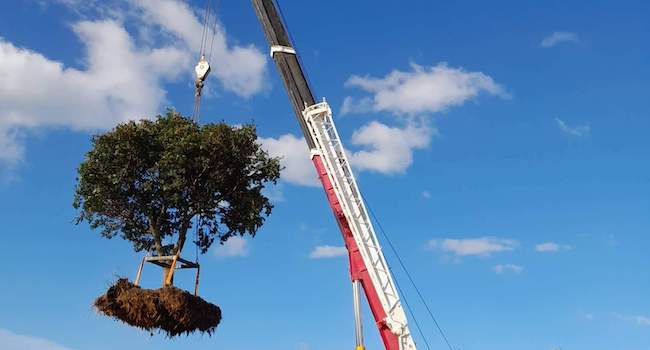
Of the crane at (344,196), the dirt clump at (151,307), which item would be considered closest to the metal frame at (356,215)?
the crane at (344,196)

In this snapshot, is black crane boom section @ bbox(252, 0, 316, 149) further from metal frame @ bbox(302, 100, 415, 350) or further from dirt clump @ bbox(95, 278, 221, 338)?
dirt clump @ bbox(95, 278, 221, 338)

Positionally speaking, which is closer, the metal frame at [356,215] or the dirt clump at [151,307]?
the dirt clump at [151,307]

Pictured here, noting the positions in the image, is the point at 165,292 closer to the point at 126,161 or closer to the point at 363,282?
the point at 126,161

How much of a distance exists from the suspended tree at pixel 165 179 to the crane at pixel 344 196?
9.45ft

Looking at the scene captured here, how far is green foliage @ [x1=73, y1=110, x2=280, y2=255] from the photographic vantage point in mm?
29812

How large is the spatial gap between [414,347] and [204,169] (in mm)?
11310

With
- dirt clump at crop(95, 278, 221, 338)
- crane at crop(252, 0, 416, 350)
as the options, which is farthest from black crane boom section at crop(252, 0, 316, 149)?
dirt clump at crop(95, 278, 221, 338)

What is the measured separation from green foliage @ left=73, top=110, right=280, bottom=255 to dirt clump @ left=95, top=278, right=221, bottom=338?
9.08 feet

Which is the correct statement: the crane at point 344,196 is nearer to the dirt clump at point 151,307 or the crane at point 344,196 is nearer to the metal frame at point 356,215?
the metal frame at point 356,215

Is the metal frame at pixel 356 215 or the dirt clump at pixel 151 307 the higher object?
the metal frame at pixel 356 215

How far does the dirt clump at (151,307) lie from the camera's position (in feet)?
87.8

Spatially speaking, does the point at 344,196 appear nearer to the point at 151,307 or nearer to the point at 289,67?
the point at 289,67

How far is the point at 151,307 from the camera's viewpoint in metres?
26.6

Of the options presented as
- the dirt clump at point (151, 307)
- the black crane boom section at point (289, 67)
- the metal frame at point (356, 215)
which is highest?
the black crane boom section at point (289, 67)
